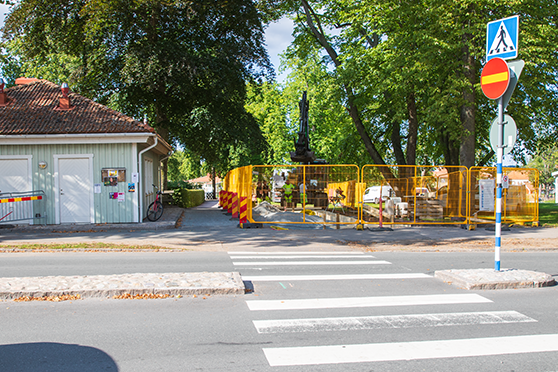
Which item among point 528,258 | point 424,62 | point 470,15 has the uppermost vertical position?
point 470,15

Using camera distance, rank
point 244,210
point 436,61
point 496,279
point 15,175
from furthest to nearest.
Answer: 1. point 436,61
2. point 15,175
3. point 244,210
4. point 496,279

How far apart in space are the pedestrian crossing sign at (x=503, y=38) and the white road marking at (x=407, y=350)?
505 centimetres

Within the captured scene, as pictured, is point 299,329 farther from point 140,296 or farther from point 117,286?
point 117,286

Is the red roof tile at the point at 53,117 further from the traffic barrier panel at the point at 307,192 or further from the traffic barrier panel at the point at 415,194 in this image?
the traffic barrier panel at the point at 415,194

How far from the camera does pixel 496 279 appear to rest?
288 inches

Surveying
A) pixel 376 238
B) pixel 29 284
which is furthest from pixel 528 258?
pixel 29 284

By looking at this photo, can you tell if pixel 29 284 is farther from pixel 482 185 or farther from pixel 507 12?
pixel 507 12

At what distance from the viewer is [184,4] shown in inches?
854

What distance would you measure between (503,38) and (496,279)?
14.0ft

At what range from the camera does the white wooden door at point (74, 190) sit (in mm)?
16250

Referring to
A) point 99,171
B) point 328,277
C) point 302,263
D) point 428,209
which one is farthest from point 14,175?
point 428,209

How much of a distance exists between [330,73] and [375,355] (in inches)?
919

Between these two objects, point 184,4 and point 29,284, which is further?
point 184,4

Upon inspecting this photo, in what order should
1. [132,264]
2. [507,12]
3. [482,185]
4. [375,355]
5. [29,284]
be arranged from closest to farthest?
[375,355], [29,284], [132,264], [482,185], [507,12]
